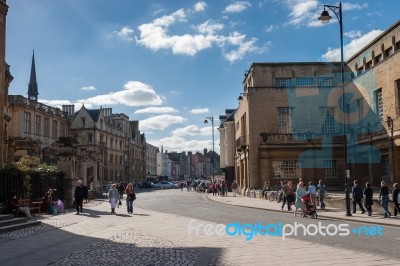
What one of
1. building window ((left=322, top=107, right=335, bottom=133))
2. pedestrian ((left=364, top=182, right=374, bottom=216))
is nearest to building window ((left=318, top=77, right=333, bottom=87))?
building window ((left=322, top=107, right=335, bottom=133))

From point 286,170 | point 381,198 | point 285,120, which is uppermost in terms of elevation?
point 285,120

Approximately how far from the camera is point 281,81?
44438 mm

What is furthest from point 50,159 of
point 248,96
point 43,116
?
point 248,96

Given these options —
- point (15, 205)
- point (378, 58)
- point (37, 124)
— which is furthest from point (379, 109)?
point (37, 124)

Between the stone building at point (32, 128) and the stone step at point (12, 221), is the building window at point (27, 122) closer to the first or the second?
the stone building at point (32, 128)

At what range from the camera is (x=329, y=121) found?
1665 inches

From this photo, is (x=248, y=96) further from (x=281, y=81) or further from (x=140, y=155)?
(x=140, y=155)

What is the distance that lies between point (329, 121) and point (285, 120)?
430 cm

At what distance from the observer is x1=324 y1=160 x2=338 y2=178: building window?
40.6 metres

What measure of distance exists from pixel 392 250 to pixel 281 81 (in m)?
35.1

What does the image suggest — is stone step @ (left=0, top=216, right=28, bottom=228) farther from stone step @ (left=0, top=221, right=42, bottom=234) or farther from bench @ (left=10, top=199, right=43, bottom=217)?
bench @ (left=10, top=199, right=43, bottom=217)

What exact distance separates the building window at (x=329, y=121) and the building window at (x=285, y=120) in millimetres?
3333

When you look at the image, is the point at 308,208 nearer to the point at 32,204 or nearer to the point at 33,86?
the point at 32,204

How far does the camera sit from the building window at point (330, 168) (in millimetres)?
40625
